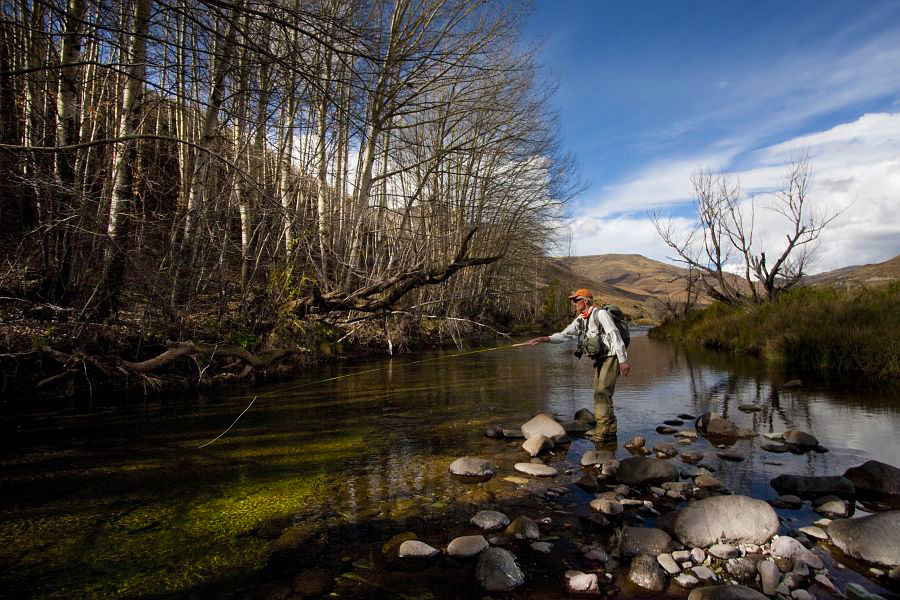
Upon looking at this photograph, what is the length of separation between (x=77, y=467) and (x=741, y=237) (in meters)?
23.5

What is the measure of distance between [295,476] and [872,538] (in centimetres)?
450

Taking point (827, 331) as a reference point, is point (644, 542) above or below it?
below

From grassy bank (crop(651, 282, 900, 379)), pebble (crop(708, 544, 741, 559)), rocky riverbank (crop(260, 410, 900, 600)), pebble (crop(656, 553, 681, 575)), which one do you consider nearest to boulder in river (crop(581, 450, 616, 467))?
rocky riverbank (crop(260, 410, 900, 600))

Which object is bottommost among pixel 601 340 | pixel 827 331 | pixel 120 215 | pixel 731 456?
pixel 731 456

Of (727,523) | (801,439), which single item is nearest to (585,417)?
(801,439)

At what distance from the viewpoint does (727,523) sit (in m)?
3.38

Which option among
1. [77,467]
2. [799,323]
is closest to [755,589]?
[77,467]

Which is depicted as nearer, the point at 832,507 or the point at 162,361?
the point at 832,507

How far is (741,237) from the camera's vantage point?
21.4 metres

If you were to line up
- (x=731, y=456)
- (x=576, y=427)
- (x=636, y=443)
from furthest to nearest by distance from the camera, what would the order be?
(x=576, y=427) → (x=636, y=443) → (x=731, y=456)

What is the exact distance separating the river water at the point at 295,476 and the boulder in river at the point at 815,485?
0.13 meters

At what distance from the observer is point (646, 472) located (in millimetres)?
4531

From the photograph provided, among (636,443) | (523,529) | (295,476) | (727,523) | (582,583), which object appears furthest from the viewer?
(636,443)

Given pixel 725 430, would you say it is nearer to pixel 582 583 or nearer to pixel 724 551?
pixel 724 551
